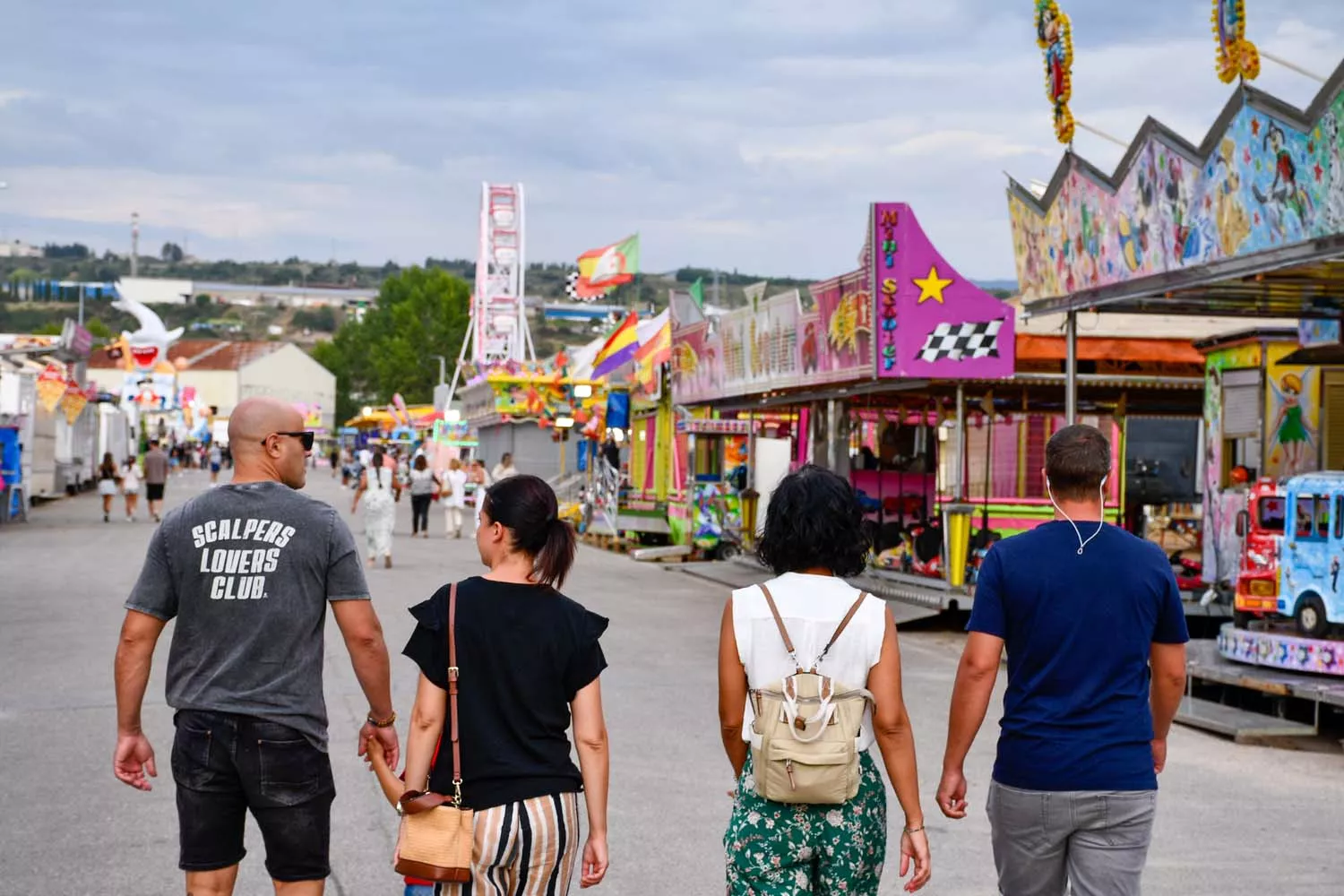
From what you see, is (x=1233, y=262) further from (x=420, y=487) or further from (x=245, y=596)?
(x=420, y=487)

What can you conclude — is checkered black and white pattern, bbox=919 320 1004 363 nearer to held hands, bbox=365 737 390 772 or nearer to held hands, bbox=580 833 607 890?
held hands, bbox=365 737 390 772

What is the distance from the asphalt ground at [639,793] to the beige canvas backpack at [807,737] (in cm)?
255

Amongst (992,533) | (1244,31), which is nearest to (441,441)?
(992,533)

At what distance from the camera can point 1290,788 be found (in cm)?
873

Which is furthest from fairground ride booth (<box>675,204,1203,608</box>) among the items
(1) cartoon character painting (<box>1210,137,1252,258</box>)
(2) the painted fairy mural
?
(1) cartoon character painting (<box>1210,137,1252,258</box>)

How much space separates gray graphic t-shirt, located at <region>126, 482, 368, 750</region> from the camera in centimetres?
434

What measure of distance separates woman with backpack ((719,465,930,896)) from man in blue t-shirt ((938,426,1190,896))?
28 cm

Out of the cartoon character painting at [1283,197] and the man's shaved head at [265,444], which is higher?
the cartoon character painting at [1283,197]

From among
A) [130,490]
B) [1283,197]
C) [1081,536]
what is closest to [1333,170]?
[1283,197]

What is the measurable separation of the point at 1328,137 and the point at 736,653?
6.73 m

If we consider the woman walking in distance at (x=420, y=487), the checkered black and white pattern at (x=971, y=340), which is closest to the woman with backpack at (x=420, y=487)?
the woman walking in distance at (x=420, y=487)

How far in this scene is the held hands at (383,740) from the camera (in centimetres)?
453

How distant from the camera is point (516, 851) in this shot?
3840 millimetres

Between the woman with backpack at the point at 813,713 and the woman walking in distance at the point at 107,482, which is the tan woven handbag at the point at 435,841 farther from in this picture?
the woman walking in distance at the point at 107,482
